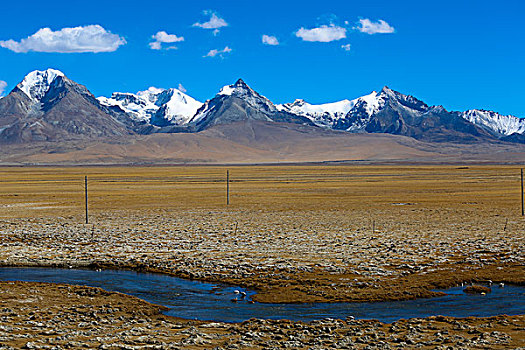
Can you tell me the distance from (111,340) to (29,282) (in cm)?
665

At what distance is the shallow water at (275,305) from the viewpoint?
13.4m

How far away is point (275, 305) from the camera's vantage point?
47.2 ft

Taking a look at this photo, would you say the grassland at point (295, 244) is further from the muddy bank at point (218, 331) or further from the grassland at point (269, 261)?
the muddy bank at point (218, 331)

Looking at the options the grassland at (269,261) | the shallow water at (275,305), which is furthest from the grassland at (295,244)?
the shallow water at (275,305)

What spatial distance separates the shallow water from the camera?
44.1ft

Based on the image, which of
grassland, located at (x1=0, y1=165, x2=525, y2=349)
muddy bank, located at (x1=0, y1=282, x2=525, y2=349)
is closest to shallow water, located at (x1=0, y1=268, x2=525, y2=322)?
grassland, located at (x1=0, y1=165, x2=525, y2=349)

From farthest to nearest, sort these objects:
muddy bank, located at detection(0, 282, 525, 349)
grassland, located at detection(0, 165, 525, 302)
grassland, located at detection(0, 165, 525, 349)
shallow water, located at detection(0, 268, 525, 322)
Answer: grassland, located at detection(0, 165, 525, 302), shallow water, located at detection(0, 268, 525, 322), grassland, located at detection(0, 165, 525, 349), muddy bank, located at detection(0, 282, 525, 349)

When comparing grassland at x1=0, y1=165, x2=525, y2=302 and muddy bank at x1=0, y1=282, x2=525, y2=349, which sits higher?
grassland at x1=0, y1=165, x2=525, y2=302

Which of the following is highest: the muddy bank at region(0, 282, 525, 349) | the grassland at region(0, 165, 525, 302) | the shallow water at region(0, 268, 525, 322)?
the grassland at region(0, 165, 525, 302)

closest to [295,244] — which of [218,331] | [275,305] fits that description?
[275,305]

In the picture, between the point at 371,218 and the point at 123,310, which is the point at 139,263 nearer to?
the point at 123,310

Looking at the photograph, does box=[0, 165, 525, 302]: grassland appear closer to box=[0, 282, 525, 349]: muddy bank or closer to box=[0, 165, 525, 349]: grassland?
box=[0, 165, 525, 349]: grassland

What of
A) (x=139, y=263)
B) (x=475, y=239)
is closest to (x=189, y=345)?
(x=139, y=263)

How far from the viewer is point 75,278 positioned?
17.7 meters
